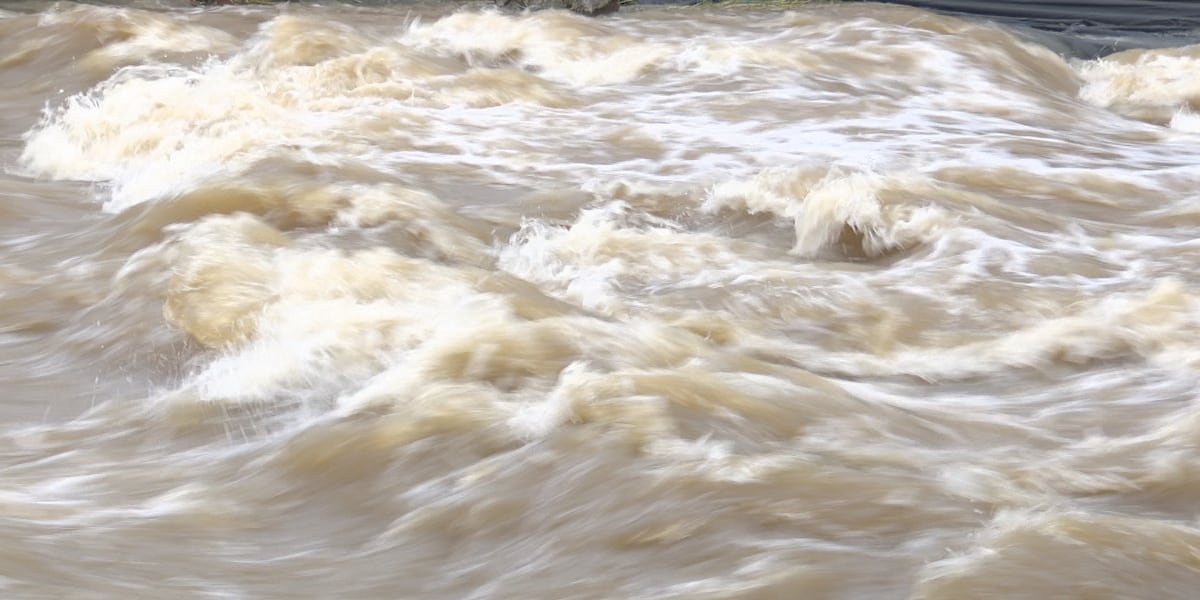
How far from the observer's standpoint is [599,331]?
4160mm

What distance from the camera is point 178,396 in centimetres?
404

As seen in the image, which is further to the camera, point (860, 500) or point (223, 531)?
point (223, 531)

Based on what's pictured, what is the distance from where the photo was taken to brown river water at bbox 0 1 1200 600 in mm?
2852

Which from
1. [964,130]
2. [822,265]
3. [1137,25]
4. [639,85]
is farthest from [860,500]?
[1137,25]

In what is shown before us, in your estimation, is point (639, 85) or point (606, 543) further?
point (639, 85)

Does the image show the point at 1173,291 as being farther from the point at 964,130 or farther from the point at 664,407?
the point at 964,130

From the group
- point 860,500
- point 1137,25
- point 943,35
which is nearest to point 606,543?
point 860,500

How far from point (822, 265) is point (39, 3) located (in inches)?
328

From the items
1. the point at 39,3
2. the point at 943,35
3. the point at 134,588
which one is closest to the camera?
the point at 134,588

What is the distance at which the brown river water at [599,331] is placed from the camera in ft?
9.36

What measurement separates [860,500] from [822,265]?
2.40m

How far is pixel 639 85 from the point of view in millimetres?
8594

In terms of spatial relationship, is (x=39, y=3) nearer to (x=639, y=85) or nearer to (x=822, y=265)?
(x=639, y=85)

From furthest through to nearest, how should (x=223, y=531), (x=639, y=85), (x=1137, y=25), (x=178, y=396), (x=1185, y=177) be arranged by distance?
(x=1137, y=25) < (x=639, y=85) < (x=1185, y=177) < (x=178, y=396) < (x=223, y=531)
